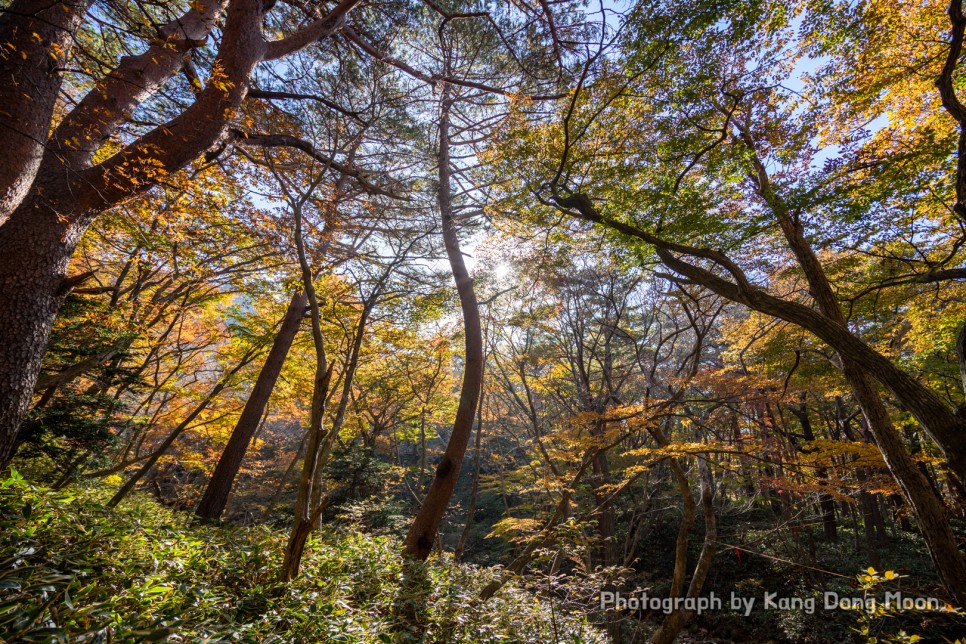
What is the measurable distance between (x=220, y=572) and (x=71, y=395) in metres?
5.40

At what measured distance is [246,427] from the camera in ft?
20.0

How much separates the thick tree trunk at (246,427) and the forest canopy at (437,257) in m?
0.05

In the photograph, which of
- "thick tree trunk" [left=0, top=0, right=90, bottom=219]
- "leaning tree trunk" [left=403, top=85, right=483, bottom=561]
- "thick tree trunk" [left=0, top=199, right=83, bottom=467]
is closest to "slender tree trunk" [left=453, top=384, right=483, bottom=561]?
"leaning tree trunk" [left=403, top=85, right=483, bottom=561]

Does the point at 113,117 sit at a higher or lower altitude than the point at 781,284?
lower

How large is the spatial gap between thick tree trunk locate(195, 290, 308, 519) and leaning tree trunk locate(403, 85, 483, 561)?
2642 millimetres

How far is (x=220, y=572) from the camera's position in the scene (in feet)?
7.77

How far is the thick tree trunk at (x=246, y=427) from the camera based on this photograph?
5652mm

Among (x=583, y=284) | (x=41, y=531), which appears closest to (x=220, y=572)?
(x=41, y=531)

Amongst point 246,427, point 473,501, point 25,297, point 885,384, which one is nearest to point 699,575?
point 885,384

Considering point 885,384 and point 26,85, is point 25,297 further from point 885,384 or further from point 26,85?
point 885,384

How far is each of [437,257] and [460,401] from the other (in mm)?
1995

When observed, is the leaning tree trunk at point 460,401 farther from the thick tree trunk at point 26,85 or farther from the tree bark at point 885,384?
the thick tree trunk at point 26,85

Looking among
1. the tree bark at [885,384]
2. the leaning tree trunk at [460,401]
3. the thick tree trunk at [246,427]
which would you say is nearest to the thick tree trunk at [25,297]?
the thick tree trunk at [246,427]

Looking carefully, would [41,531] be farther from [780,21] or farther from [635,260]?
[780,21]
